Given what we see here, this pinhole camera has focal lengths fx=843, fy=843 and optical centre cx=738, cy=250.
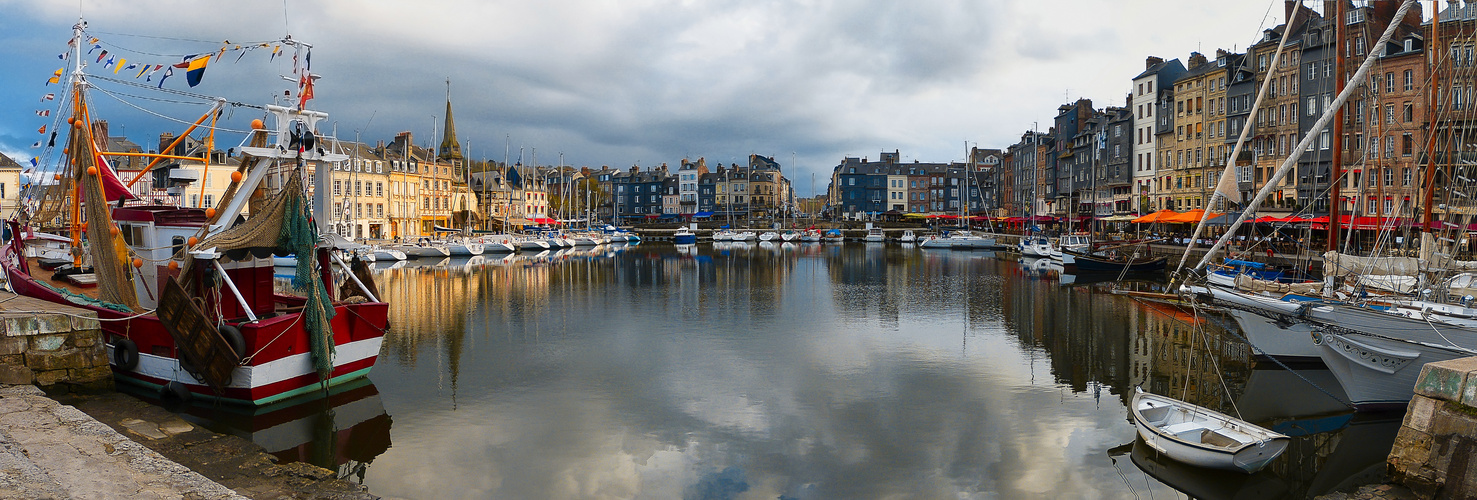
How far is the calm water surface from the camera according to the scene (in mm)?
13422

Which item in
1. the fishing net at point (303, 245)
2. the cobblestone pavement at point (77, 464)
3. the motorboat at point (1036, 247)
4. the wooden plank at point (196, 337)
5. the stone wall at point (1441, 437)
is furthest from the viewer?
the motorboat at point (1036, 247)

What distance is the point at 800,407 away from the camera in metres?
18.0

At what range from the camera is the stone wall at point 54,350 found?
1556 centimetres

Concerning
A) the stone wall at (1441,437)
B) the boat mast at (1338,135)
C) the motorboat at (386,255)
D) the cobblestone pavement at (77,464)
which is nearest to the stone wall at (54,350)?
the cobblestone pavement at (77,464)

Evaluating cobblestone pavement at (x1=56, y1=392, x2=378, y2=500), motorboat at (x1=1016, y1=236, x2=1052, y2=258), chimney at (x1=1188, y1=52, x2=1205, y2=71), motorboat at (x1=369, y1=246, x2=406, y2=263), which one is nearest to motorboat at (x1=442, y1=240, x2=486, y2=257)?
motorboat at (x1=369, y1=246, x2=406, y2=263)

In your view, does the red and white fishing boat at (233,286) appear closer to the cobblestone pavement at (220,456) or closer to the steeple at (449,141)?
the cobblestone pavement at (220,456)

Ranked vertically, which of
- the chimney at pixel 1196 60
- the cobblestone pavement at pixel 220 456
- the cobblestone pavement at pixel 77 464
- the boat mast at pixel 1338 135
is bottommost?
the cobblestone pavement at pixel 220 456

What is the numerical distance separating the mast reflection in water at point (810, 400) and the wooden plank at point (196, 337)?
321 centimetres

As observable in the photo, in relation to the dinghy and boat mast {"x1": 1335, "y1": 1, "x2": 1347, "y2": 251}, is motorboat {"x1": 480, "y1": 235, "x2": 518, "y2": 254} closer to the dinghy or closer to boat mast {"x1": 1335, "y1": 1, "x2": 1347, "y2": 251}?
boat mast {"x1": 1335, "y1": 1, "x2": 1347, "y2": 251}

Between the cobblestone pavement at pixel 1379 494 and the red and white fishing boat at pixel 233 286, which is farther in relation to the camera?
the red and white fishing boat at pixel 233 286

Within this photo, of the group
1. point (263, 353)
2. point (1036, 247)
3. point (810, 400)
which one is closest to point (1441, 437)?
point (810, 400)

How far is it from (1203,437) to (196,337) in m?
17.5

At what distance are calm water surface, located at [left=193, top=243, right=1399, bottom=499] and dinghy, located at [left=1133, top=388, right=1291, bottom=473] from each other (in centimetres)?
37

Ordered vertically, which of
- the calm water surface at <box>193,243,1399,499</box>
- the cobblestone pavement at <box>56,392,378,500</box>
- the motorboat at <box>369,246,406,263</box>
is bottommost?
the calm water surface at <box>193,243,1399,499</box>
